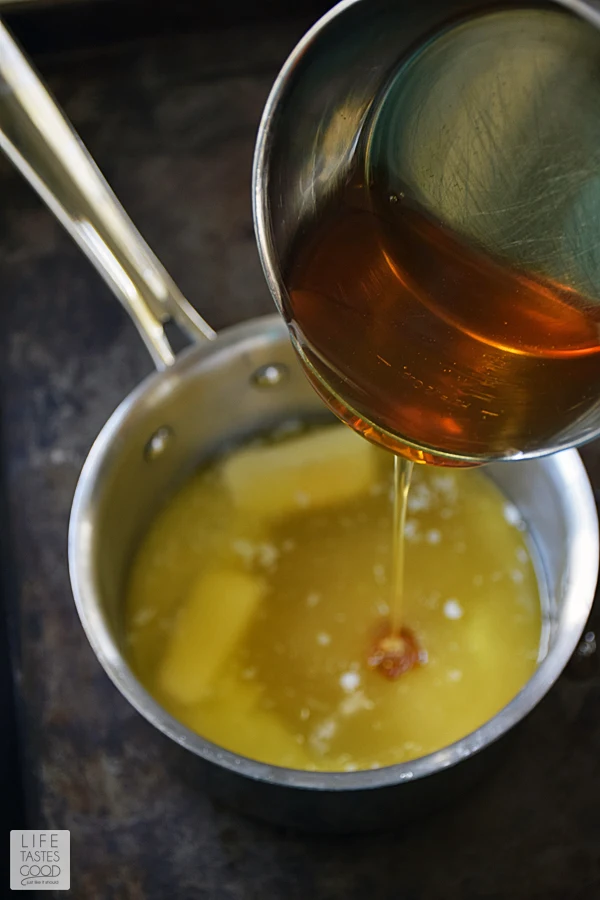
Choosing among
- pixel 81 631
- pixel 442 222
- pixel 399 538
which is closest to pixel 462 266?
pixel 442 222

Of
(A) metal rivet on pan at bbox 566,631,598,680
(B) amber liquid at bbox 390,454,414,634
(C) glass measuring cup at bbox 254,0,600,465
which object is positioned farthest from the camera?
(A) metal rivet on pan at bbox 566,631,598,680

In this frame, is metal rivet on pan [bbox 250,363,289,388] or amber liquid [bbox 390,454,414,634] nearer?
amber liquid [bbox 390,454,414,634]

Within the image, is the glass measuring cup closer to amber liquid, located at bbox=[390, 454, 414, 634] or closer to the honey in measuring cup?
the honey in measuring cup

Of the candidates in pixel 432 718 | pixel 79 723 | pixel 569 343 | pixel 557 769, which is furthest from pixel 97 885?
pixel 569 343

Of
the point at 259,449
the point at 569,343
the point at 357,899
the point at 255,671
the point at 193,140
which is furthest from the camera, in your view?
the point at 193,140

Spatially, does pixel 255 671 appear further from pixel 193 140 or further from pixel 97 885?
pixel 193 140

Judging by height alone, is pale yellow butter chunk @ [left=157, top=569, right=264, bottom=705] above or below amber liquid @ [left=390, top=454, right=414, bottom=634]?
below

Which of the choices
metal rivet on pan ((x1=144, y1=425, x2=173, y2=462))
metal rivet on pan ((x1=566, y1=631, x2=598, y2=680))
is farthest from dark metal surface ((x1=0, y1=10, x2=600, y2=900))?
metal rivet on pan ((x1=144, y1=425, x2=173, y2=462))
